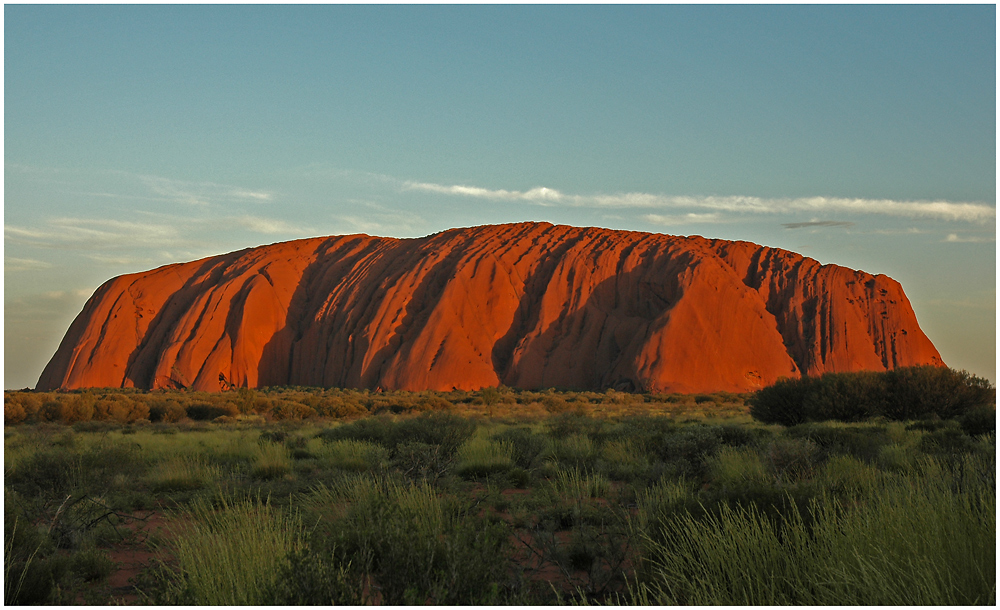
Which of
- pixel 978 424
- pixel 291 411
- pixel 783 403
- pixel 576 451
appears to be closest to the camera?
pixel 576 451

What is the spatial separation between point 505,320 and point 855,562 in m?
56.7

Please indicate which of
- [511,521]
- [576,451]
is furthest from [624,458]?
[511,521]

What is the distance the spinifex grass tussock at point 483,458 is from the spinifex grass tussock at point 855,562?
22.0ft

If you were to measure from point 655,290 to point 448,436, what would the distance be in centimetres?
5045

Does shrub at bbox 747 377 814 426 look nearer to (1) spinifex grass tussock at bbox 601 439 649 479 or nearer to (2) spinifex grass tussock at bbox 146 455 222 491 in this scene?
(1) spinifex grass tussock at bbox 601 439 649 479

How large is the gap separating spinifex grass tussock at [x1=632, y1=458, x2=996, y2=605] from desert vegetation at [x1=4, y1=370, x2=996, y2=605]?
0.9 inches

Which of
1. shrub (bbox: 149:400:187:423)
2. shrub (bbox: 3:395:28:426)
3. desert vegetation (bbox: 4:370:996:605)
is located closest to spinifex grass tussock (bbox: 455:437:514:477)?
desert vegetation (bbox: 4:370:996:605)

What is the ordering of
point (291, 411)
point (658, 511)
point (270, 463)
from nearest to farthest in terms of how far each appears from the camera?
point (658, 511) < point (270, 463) < point (291, 411)

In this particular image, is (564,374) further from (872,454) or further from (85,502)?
(85,502)

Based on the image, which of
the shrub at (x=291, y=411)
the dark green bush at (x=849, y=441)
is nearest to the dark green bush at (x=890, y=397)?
the dark green bush at (x=849, y=441)

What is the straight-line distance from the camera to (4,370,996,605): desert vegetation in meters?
4.25

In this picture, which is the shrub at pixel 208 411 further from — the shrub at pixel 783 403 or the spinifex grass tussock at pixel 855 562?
the spinifex grass tussock at pixel 855 562

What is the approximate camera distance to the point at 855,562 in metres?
4.28

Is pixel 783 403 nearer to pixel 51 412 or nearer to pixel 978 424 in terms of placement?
pixel 978 424
